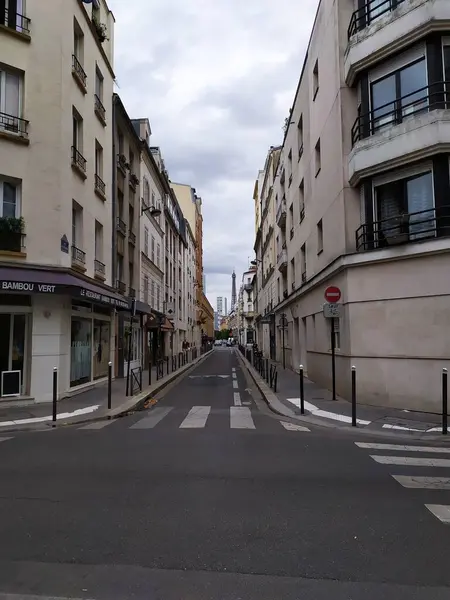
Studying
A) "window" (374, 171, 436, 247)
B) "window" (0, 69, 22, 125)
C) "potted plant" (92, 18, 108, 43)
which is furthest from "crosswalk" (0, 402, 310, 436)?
"potted plant" (92, 18, 108, 43)

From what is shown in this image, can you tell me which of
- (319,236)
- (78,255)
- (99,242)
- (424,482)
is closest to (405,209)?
(319,236)

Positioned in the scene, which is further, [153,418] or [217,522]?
[153,418]

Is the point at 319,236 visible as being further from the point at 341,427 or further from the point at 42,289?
the point at 42,289

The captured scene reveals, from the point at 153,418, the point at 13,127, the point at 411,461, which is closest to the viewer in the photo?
the point at 411,461

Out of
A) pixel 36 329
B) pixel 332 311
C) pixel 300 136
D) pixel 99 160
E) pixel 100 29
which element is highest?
pixel 100 29

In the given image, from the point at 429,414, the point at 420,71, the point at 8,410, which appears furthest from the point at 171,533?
the point at 420,71

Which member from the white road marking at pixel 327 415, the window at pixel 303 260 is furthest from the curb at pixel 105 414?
the window at pixel 303 260

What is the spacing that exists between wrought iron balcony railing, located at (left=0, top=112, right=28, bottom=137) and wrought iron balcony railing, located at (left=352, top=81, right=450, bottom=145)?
9478mm

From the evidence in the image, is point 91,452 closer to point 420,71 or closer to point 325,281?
point 325,281

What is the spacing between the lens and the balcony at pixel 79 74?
15.4m

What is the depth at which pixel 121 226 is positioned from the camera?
22109 mm

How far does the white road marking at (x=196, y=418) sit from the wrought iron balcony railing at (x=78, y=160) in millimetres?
8690

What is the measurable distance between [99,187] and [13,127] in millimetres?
4875

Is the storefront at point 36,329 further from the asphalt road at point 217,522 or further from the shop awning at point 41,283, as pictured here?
the asphalt road at point 217,522
